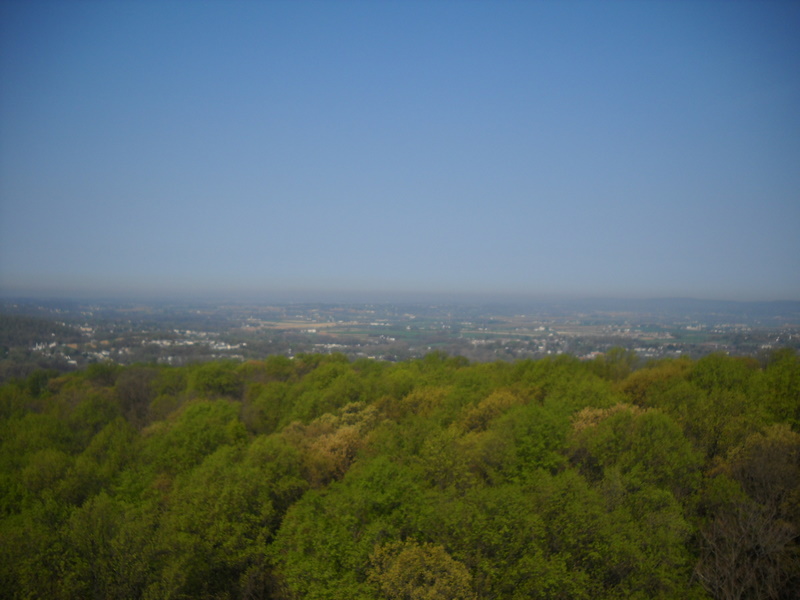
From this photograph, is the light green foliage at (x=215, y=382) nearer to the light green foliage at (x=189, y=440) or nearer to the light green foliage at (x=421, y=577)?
the light green foliage at (x=189, y=440)

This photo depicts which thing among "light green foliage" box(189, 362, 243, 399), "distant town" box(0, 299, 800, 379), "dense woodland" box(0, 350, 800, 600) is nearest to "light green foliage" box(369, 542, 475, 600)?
"dense woodland" box(0, 350, 800, 600)

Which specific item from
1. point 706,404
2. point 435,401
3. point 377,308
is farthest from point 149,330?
point 706,404

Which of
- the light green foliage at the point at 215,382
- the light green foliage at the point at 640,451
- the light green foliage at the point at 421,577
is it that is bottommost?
the light green foliage at the point at 215,382

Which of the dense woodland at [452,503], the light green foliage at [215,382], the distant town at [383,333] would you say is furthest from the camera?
the distant town at [383,333]

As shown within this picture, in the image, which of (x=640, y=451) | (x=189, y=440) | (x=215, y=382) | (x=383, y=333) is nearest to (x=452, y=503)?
(x=640, y=451)

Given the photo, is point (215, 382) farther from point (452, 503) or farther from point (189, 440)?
point (452, 503)

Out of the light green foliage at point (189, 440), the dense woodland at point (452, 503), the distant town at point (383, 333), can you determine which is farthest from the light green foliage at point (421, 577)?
the distant town at point (383, 333)
